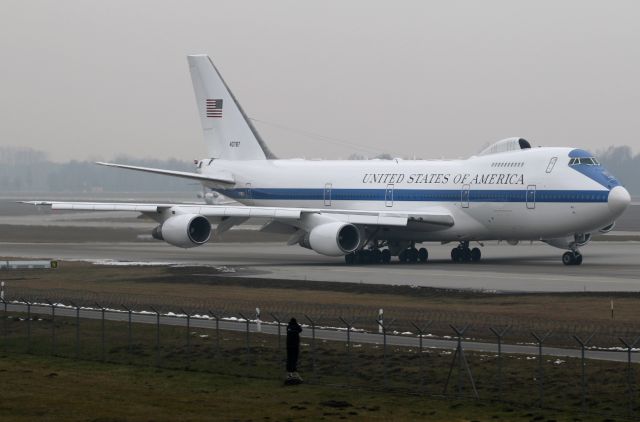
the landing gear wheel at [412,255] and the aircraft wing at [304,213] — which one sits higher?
the aircraft wing at [304,213]

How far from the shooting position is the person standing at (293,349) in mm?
27781

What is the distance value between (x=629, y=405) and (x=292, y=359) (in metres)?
7.49

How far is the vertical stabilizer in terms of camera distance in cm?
7238

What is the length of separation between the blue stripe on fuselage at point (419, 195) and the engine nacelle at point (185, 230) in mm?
7392

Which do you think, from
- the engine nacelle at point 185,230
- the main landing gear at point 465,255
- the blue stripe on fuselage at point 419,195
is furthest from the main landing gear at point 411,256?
the engine nacelle at point 185,230

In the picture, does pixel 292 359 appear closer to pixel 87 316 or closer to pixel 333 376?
pixel 333 376

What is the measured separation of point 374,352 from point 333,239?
28.1m

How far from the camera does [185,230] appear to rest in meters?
61.7

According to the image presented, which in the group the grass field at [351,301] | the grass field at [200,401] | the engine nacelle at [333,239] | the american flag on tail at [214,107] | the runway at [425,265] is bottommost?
the grass field at [200,401]

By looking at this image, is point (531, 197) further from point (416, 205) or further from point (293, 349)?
point (293, 349)

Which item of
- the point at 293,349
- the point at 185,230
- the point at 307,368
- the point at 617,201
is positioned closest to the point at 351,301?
the point at 307,368

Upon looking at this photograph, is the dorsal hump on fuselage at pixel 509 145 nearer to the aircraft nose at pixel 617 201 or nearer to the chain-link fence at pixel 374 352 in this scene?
the aircraft nose at pixel 617 201

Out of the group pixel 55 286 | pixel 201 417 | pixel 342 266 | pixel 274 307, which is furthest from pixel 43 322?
pixel 342 266

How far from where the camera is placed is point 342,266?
6097cm
